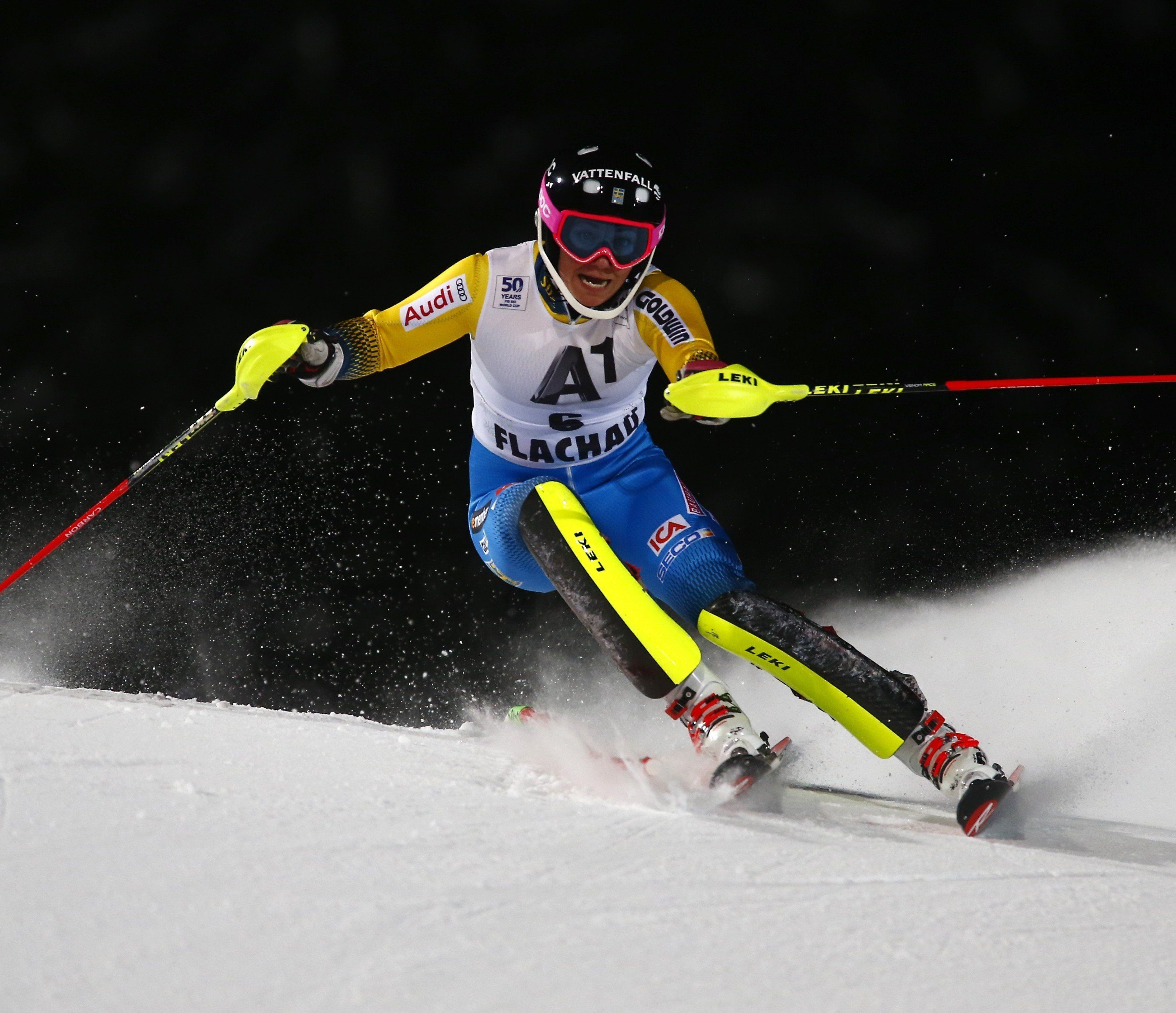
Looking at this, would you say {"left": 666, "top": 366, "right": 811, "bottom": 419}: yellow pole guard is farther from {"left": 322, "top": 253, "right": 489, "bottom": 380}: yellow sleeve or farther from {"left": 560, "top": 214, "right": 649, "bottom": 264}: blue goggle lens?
{"left": 322, "top": 253, "right": 489, "bottom": 380}: yellow sleeve

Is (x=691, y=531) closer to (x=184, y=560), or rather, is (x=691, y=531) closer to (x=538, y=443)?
(x=538, y=443)

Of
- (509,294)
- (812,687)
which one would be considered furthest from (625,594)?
(509,294)

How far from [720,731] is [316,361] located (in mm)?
1184

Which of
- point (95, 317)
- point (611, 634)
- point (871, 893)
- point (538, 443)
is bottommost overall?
point (871, 893)

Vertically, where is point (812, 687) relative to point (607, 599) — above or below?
below

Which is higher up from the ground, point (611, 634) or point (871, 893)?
point (611, 634)

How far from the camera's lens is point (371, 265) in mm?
3572

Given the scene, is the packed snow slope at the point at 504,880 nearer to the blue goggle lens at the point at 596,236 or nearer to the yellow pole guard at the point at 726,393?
the yellow pole guard at the point at 726,393

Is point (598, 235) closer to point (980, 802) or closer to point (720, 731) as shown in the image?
point (720, 731)

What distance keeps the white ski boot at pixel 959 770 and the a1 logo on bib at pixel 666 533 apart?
2.17ft

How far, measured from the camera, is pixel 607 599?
1999 millimetres

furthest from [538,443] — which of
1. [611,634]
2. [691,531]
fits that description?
[611,634]

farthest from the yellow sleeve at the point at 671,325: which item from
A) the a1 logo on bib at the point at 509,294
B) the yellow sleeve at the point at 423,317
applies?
the yellow sleeve at the point at 423,317

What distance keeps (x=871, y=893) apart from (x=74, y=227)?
3368mm
